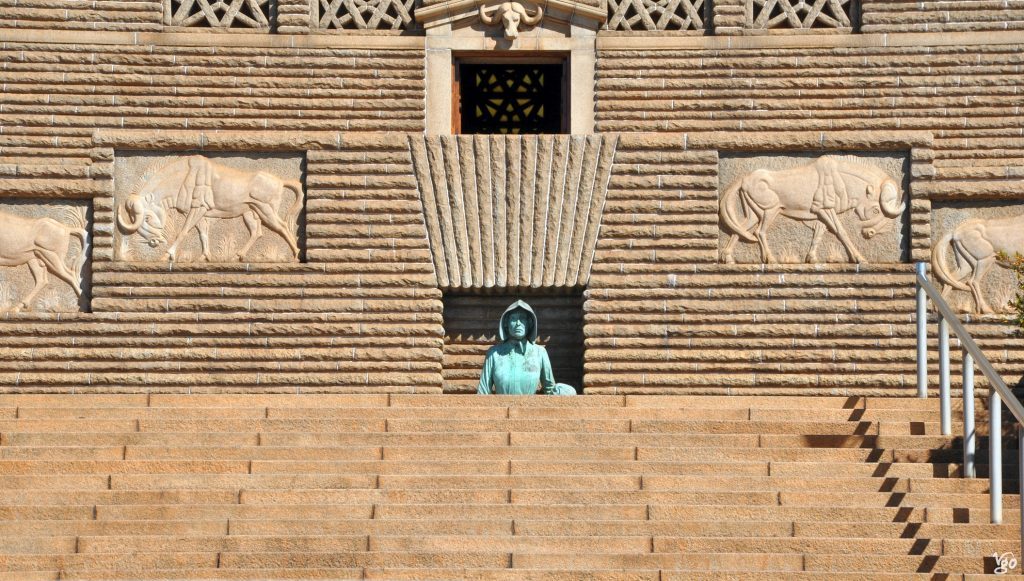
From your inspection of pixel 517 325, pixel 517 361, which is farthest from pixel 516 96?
pixel 517 361

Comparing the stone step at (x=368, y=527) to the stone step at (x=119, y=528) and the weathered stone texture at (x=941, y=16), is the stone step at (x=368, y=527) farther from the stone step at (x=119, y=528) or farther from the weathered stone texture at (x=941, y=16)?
the weathered stone texture at (x=941, y=16)

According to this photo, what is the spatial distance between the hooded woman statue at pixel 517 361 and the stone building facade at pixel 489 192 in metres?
0.97

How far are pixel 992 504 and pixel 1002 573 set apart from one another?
0.60 meters

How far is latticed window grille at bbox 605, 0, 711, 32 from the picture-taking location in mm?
16594

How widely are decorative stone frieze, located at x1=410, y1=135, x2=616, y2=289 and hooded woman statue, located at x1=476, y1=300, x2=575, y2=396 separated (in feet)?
3.66

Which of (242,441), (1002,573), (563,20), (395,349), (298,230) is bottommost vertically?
(1002,573)

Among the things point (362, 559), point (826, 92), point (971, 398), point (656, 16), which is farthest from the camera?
point (656, 16)

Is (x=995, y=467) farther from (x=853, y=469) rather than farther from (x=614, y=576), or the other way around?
(x=614, y=576)

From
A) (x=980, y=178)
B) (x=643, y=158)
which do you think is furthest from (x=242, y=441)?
(x=980, y=178)

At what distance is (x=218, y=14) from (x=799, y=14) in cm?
517

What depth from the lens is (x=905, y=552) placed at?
35.2ft

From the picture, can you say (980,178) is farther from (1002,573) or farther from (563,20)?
(1002,573)

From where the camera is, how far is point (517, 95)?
703 inches

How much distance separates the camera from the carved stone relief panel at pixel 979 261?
16.0 m
